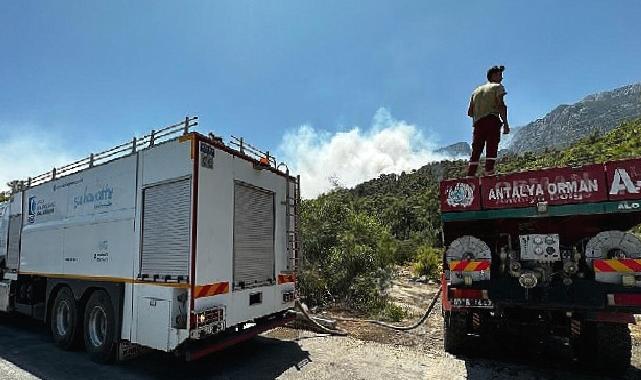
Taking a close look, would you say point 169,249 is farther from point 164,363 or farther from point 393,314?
point 393,314

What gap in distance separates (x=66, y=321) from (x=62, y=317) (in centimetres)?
17

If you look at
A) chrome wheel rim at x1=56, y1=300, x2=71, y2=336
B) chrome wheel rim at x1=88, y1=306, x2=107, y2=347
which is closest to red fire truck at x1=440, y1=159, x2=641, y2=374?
chrome wheel rim at x1=88, y1=306, x2=107, y2=347

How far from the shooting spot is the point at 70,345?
7188 millimetres

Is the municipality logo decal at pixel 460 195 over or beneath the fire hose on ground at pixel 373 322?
over

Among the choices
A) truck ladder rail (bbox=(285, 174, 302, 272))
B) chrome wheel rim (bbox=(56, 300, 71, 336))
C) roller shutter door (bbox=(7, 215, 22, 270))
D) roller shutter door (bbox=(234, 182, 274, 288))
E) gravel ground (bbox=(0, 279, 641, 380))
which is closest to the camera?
gravel ground (bbox=(0, 279, 641, 380))

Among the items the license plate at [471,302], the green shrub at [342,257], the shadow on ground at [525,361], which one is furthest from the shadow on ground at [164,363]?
the green shrub at [342,257]

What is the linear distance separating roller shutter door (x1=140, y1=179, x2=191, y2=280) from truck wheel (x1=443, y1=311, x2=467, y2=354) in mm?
4039

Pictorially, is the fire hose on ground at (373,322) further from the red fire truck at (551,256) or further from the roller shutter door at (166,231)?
the roller shutter door at (166,231)

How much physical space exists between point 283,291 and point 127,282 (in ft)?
8.74

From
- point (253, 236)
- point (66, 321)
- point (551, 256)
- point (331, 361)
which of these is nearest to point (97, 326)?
point (66, 321)

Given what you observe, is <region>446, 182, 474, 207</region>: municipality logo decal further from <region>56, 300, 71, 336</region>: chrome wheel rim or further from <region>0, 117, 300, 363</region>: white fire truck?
<region>56, 300, 71, 336</region>: chrome wheel rim

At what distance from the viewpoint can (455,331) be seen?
20.6 ft

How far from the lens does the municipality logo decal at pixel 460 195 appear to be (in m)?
5.82

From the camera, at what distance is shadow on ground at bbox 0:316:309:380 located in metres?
5.90
